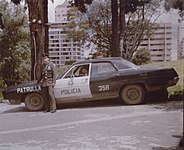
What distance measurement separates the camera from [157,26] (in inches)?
167

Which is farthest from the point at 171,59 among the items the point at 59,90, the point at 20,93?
the point at 20,93

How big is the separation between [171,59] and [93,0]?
1301 mm

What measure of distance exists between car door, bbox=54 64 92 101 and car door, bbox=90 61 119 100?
0.10 m

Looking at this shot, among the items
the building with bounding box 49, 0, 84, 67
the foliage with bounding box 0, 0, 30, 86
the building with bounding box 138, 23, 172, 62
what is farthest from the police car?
the building with bounding box 138, 23, 172, 62

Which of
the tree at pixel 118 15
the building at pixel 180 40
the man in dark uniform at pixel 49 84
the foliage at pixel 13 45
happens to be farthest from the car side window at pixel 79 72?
the building at pixel 180 40

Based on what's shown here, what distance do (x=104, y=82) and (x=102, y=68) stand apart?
241 millimetres

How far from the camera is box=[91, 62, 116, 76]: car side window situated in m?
6.42

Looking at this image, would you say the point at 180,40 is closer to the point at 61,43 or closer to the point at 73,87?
the point at 61,43

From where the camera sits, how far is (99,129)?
483 centimetres

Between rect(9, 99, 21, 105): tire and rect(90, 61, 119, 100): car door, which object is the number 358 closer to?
rect(90, 61, 119, 100): car door

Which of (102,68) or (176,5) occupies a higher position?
(176,5)

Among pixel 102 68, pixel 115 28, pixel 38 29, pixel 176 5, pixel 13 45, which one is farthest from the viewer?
pixel 102 68

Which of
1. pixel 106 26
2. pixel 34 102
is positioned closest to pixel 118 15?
pixel 106 26

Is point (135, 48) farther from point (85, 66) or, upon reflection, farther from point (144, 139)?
point (85, 66)
